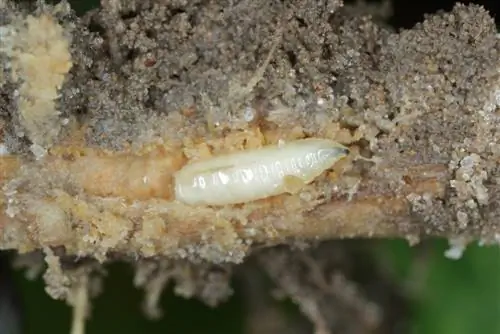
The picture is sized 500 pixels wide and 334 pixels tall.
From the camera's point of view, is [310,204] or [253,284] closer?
[310,204]

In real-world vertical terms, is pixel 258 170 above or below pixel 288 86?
below

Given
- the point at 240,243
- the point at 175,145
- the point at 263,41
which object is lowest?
the point at 240,243

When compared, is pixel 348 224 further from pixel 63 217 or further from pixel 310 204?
pixel 63 217

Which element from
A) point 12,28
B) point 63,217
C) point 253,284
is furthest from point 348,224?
point 253,284

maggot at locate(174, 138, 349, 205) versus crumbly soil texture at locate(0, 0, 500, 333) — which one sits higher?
crumbly soil texture at locate(0, 0, 500, 333)
